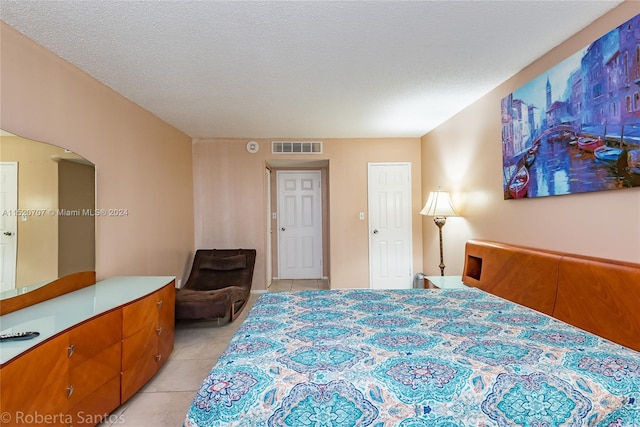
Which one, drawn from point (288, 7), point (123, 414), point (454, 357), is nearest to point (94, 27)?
point (288, 7)

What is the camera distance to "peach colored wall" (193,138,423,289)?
4480 mm

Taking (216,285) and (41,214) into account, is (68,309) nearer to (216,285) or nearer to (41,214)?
(41,214)

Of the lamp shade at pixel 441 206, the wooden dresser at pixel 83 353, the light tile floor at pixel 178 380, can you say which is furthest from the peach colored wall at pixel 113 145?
the lamp shade at pixel 441 206

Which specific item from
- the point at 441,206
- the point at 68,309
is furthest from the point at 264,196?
the point at 68,309

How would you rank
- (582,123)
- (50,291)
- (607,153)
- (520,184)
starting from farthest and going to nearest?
1. (520,184)
2. (50,291)
3. (582,123)
4. (607,153)

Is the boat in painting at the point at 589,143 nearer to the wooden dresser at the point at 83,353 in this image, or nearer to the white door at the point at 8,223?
the wooden dresser at the point at 83,353

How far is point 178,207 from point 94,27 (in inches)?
96.7

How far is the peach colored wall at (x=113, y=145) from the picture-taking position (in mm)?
1823

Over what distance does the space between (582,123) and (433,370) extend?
1792 mm

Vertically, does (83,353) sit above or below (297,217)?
below

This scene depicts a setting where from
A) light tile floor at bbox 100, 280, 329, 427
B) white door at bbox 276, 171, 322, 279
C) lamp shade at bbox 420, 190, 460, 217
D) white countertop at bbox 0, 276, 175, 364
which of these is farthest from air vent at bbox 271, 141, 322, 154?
white countertop at bbox 0, 276, 175, 364

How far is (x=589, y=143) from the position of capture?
1.76 m

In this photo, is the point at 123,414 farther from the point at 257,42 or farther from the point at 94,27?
the point at 257,42

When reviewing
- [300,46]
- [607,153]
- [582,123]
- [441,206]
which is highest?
[300,46]
